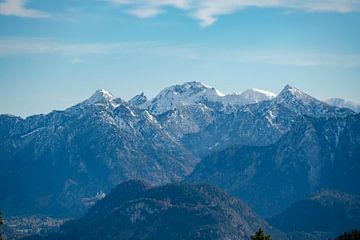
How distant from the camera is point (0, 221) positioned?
522 ft

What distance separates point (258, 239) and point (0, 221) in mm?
52548

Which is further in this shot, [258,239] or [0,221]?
[0,221]

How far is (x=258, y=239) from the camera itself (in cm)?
14925
